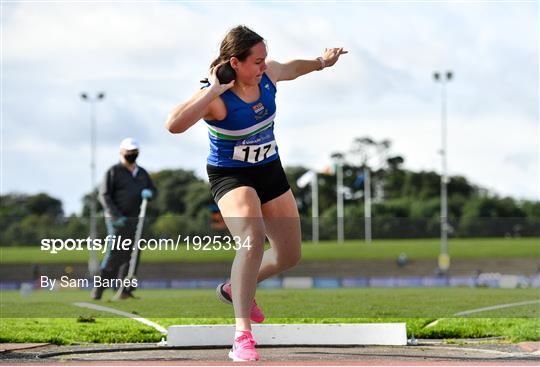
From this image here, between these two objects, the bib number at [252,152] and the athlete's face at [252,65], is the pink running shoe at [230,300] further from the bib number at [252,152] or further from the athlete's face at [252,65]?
the athlete's face at [252,65]

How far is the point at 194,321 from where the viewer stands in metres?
9.59

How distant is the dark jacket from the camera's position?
12.8 m

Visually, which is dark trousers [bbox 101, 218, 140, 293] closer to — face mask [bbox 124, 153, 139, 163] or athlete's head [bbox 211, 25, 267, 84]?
face mask [bbox 124, 153, 139, 163]

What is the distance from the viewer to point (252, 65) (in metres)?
6.88

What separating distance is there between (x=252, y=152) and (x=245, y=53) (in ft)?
2.13

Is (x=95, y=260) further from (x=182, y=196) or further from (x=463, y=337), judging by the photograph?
(x=182, y=196)

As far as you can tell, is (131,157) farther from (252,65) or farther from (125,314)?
(252,65)

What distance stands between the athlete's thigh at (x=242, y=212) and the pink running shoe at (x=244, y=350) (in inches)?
25.8

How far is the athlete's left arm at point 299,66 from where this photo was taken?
292 inches

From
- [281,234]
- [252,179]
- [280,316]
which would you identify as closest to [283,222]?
[281,234]

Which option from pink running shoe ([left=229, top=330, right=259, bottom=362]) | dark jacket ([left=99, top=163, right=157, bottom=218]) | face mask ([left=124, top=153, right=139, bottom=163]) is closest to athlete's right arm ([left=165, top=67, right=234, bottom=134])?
pink running shoe ([left=229, top=330, right=259, bottom=362])

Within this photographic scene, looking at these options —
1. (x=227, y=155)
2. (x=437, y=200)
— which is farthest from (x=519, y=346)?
(x=437, y=200)

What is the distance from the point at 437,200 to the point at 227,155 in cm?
9947

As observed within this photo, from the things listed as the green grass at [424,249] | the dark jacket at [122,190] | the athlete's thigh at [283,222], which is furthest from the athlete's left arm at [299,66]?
the green grass at [424,249]
